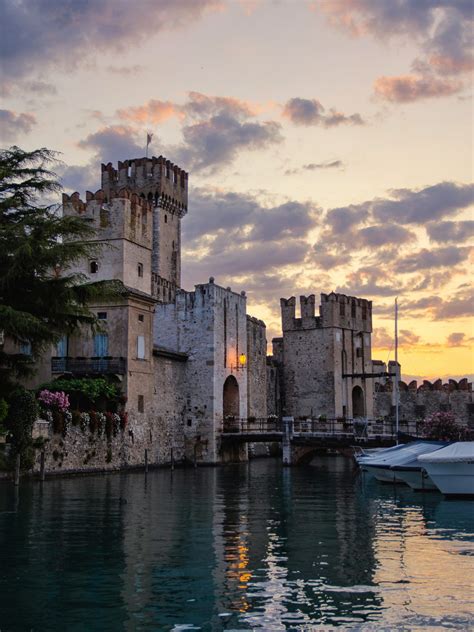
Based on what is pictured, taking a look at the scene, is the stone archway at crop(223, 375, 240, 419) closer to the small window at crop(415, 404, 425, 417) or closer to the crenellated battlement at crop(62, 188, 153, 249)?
the crenellated battlement at crop(62, 188, 153, 249)

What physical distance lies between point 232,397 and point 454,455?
23103 millimetres

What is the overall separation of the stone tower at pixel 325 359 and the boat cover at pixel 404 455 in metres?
24.4

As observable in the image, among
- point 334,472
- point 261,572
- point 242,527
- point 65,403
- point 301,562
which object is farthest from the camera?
point 334,472

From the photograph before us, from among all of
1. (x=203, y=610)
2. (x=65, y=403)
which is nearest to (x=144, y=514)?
(x=203, y=610)

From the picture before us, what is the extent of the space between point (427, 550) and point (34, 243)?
10151 mm

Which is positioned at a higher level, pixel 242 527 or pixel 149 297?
pixel 149 297

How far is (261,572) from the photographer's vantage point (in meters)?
12.4

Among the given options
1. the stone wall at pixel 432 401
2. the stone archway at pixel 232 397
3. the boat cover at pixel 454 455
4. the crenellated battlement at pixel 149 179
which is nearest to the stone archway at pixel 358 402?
the stone wall at pixel 432 401

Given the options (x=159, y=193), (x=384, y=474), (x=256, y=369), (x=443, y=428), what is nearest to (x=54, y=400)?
(x=384, y=474)

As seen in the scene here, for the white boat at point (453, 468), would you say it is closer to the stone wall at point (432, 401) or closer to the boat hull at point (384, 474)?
the boat hull at point (384, 474)

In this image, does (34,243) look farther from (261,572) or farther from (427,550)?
(427,550)

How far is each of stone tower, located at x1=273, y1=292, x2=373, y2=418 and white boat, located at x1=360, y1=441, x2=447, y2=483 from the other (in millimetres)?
23780

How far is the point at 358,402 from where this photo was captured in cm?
5772

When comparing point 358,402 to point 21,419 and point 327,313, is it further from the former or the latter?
point 21,419
